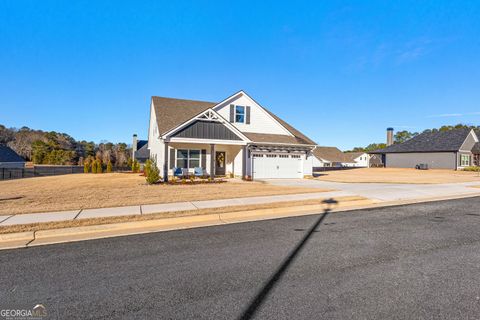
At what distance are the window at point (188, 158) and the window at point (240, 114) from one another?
4631 mm

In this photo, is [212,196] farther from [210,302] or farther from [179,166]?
[179,166]

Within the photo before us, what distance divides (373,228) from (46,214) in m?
9.51

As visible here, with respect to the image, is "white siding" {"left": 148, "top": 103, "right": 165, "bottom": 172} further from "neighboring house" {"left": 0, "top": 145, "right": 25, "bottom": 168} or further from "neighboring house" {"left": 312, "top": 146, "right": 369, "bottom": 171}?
"neighboring house" {"left": 312, "top": 146, "right": 369, "bottom": 171}

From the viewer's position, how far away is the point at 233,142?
1972 centimetres

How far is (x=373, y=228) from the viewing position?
7094 millimetres

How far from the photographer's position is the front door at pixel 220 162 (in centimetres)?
2314

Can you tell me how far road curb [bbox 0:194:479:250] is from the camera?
5.99 metres

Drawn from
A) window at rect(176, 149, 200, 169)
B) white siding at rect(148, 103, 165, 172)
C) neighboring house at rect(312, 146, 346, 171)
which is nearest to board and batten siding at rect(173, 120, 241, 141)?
white siding at rect(148, 103, 165, 172)

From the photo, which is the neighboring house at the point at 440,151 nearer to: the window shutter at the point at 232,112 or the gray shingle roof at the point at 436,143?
the gray shingle roof at the point at 436,143

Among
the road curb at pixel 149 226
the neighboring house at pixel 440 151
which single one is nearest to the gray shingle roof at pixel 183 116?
the road curb at pixel 149 226

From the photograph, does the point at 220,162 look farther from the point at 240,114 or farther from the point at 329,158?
the point at 329,158

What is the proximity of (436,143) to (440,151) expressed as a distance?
326 centimetres

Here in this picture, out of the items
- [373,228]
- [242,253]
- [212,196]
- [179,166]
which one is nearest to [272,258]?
[242,253]

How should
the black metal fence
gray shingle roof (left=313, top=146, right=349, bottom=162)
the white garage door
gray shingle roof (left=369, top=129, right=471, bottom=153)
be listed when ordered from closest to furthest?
the white garage door < the black metal fence < gray shingle roof (left=369, top=129, right=471, bottom=153) < gray shingle roof (left=313, top=146, right=349, bottom=162)
